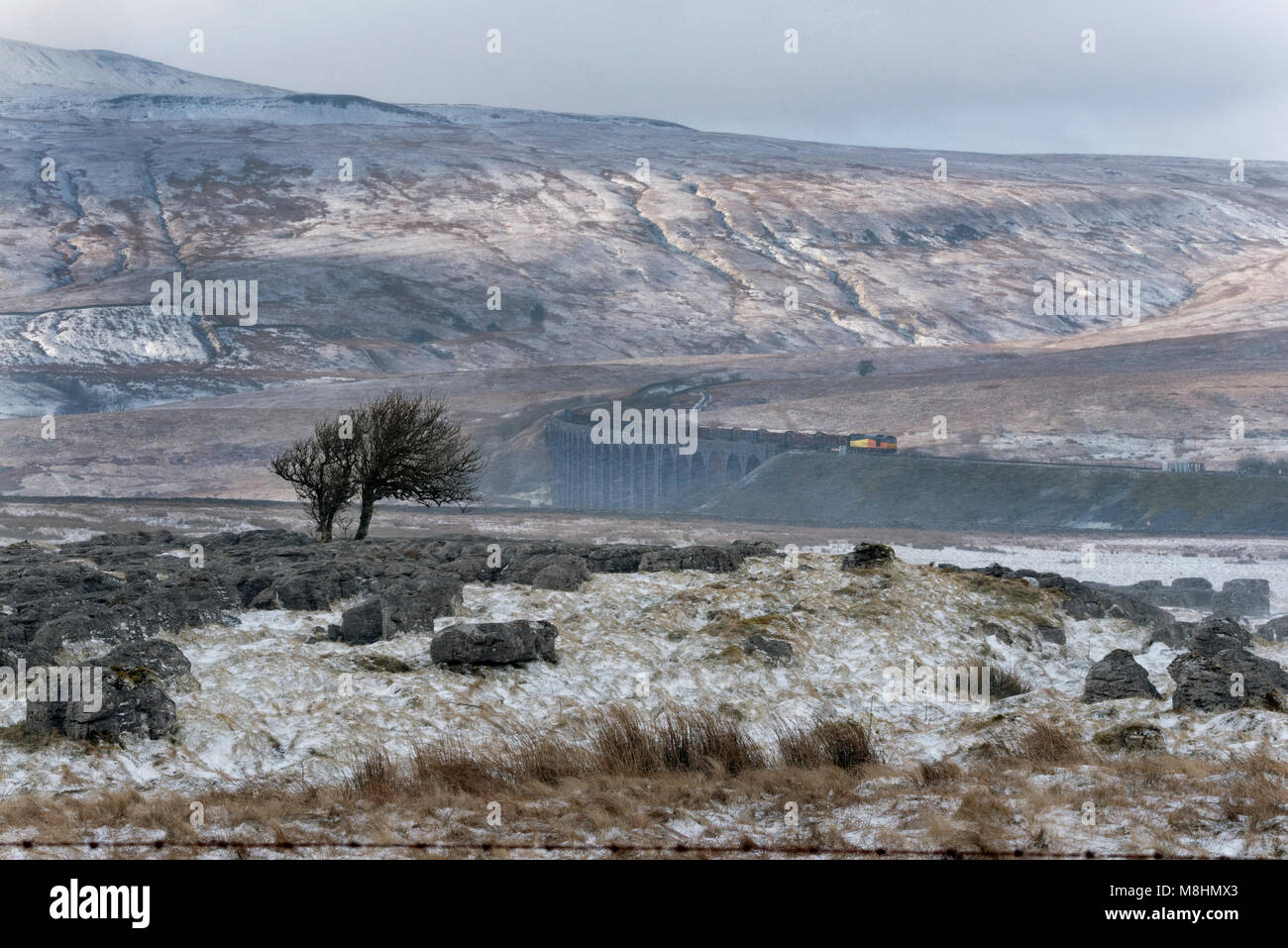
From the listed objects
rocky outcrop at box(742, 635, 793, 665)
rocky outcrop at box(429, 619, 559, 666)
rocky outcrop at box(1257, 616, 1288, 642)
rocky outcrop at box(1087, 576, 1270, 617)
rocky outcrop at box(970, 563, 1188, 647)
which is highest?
rocky outcrop at box(429, 619, 559, 666)

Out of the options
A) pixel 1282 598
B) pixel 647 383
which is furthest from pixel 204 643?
pixel 647 383

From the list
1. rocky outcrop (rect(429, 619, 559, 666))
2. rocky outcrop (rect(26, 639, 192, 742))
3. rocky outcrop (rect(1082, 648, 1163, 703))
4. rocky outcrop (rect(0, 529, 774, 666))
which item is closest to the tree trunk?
rocky outcrop (rect(0, 529, 774, 666))

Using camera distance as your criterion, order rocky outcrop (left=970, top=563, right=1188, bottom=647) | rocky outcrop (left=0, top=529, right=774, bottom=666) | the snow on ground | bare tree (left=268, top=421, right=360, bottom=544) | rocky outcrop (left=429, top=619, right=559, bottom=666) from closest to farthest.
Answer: the snow on ground
rocky outcrop (left=429, top=619, right=559, bottom=666)
rocky outcrop (left=0, top=529, right=774, bottom=666)
rocky outcrop (left=970, top=563, right=1188, bottom=647)
bare tree (left=268, top=421, right=360, bottom=544)

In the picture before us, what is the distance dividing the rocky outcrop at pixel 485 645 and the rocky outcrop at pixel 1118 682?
8.44 metres

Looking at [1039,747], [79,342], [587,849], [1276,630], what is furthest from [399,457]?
[79,342]

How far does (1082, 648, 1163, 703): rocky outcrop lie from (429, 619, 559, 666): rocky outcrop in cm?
844

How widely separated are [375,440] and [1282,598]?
4882cm

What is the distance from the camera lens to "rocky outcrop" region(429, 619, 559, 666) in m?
18.6

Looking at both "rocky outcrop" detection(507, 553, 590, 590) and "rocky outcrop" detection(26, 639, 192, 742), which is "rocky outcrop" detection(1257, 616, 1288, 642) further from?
"rocky outcrop" detection(26, 639, 192, 742)

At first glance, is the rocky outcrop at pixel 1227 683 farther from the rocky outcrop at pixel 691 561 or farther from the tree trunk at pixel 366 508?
the tree trunk at pixel 366 508

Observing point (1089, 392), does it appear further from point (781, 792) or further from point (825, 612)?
point (781, 792)

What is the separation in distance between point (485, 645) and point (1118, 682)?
9.55 m

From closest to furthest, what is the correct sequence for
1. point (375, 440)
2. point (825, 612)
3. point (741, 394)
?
point (825, 612) → point (375, 440) → point (741, 394)
